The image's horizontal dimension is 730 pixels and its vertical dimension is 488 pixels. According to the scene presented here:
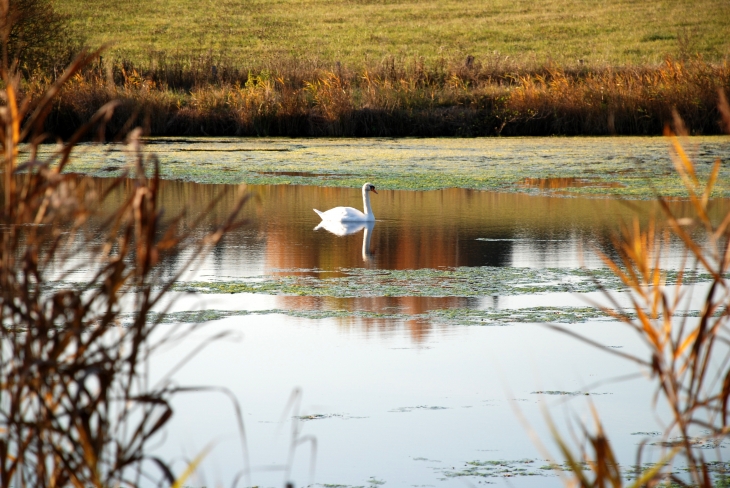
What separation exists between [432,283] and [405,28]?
32497 mm

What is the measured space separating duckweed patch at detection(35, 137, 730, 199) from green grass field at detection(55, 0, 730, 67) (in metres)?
15.1

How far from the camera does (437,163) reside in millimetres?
13289

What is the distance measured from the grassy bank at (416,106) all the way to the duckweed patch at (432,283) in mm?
9971

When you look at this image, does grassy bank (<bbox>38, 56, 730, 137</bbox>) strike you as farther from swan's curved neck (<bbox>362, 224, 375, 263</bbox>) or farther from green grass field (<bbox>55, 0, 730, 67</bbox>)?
green grass field (<bbox>55, 0, 730, 67</bbox>)

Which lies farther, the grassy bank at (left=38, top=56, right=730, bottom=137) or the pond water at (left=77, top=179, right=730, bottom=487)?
the grassy bank at (left=38, top=56, right=730, bottom=137)

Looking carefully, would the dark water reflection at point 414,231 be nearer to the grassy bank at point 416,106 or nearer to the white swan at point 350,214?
the white swan at point 350,214

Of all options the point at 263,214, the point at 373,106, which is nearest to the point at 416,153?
the point at 373,106

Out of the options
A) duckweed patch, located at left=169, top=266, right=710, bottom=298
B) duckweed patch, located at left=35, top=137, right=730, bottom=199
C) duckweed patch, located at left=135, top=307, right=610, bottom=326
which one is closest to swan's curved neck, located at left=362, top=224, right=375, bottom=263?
duckweed patch, located at left=169, top=266, right=710, bottom=298

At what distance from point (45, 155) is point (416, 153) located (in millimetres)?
5585

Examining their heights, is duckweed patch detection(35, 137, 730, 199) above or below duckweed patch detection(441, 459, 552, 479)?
above

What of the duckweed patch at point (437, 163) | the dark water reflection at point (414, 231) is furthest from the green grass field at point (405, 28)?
the dark water reflection at point (414, 231)

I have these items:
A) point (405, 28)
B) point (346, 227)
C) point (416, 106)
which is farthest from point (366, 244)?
point (405, 28)

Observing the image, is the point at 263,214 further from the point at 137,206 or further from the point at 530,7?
the point at 530,7

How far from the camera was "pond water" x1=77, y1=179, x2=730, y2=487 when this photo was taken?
350cm
